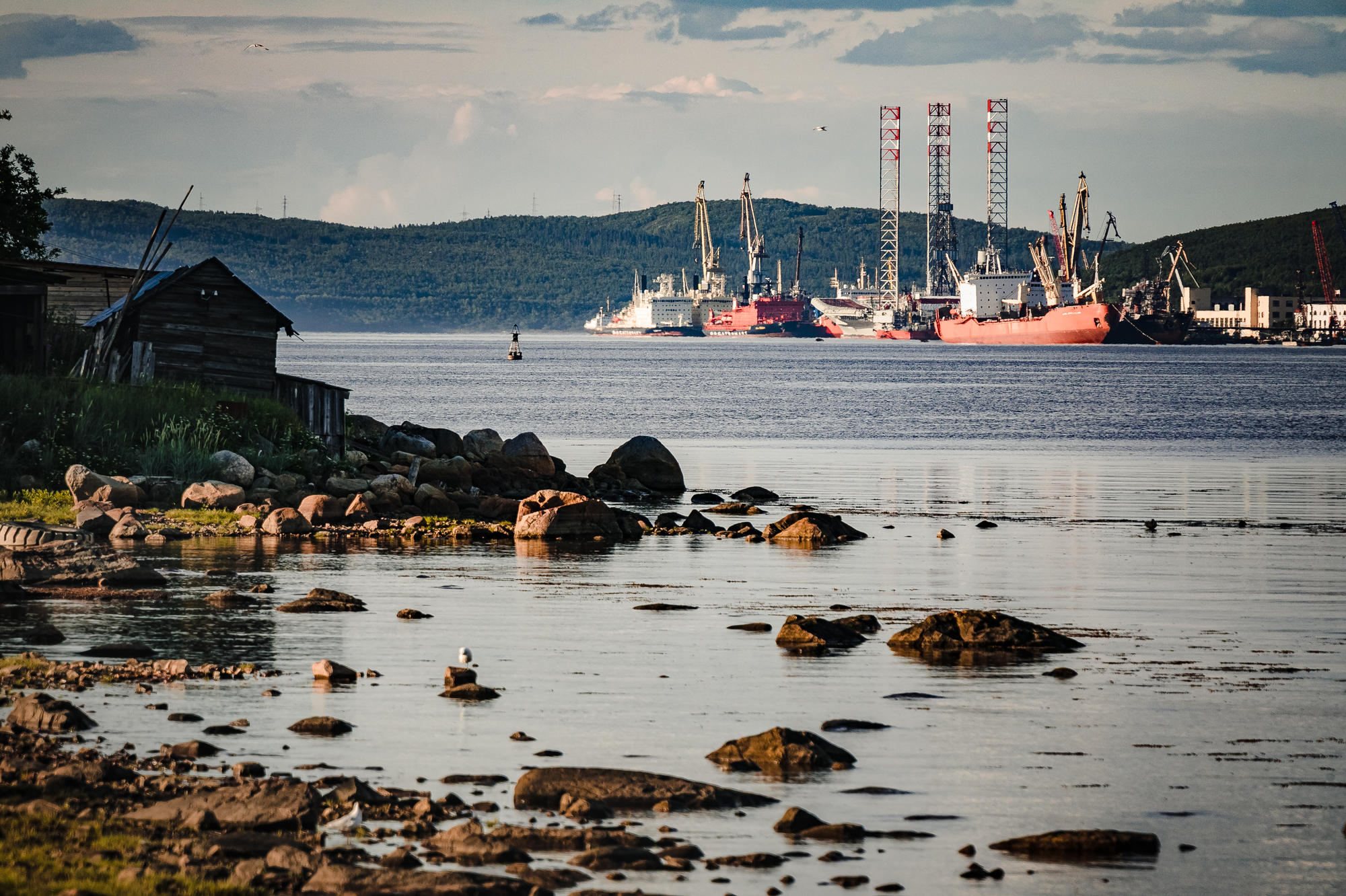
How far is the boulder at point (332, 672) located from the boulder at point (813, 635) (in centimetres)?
447

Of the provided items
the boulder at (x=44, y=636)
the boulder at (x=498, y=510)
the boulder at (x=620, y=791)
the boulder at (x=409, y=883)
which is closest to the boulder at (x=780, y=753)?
the boulder at (x=620, y=791)

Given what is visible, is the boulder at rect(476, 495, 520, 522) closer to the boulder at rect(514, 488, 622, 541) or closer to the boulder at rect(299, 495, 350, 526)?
the boulder at rect(514, 488, 622, 541)

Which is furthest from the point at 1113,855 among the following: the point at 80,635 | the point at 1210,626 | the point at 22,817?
the point at 80,635

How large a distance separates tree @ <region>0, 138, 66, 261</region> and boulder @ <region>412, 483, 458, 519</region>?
60.8 feet

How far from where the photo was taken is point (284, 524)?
77.7ft

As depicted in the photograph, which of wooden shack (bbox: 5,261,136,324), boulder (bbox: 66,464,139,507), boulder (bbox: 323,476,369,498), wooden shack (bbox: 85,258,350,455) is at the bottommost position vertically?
boulder (bbox: 323,476,369,498)

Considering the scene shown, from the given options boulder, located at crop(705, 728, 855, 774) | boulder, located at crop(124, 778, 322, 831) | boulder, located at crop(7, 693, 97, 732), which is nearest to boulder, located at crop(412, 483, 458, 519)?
boulder, located at crop(7, 693, 97, 732)

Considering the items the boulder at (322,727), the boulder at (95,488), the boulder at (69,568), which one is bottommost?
the boulder at (322,727)

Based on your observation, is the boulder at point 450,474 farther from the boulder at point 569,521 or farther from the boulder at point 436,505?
the boulder at point 569,521

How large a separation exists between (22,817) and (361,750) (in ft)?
8.70

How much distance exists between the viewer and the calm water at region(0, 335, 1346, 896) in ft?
30.5

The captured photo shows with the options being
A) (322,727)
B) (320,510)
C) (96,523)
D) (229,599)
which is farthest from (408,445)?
(322,727)

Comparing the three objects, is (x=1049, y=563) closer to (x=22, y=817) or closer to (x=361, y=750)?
(x=361, y=750)

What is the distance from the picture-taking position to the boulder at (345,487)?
1053 inches
